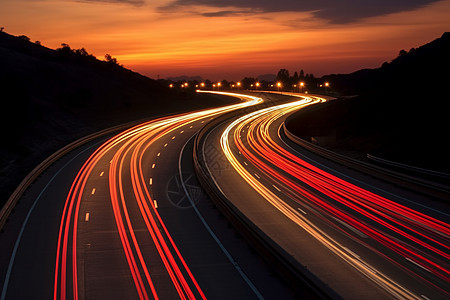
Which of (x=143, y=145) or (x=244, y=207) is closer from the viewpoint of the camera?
(x=244, y=207)

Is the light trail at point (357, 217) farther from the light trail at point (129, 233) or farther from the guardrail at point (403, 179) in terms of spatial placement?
the light trail at point (129, 233)

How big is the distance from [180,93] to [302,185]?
106 metres

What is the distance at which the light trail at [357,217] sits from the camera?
19.5 metres

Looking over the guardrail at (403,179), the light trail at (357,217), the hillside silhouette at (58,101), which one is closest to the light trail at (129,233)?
the light trail at (357,217)

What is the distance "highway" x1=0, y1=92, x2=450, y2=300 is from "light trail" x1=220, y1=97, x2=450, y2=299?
0.22 ft

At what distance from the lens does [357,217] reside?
88.2ft

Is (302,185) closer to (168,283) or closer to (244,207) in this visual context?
(244,207)

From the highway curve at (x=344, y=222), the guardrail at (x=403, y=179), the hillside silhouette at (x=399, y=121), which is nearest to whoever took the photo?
the highway curve at (x=344, y=222)

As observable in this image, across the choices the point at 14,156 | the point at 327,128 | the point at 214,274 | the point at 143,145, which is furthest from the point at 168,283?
the point at 327,128

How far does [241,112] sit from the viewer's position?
101 meters

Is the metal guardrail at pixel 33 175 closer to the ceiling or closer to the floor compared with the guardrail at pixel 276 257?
closer to the floor

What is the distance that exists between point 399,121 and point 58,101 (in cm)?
5746

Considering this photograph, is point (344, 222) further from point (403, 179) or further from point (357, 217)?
point (403, 179)

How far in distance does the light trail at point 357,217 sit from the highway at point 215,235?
0.22ft
